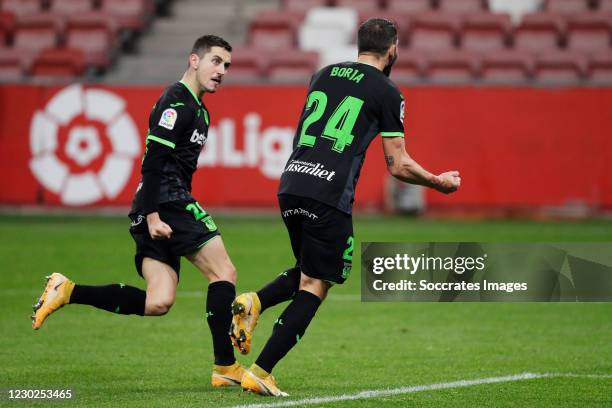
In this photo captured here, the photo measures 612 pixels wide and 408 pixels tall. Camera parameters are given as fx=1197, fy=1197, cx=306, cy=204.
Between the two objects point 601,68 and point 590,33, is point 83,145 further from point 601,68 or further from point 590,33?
point 590,33

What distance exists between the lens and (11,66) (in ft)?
70.9

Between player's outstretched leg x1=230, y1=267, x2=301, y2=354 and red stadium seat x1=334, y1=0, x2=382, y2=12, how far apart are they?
54.5 feet

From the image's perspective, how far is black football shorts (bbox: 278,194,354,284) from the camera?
6688mm

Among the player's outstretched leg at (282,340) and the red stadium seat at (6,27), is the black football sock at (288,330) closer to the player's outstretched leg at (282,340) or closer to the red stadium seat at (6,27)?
the player's outstretched leg at (282,340)

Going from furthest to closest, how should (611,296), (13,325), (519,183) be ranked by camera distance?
(519,183) < (13,325) < (611,296)

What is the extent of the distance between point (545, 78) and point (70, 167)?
8.27 m

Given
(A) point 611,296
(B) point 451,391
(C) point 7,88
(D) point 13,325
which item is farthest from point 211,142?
(B) point 451,391

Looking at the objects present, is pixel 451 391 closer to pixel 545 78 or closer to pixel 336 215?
pixel 336 215

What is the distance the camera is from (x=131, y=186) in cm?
1930

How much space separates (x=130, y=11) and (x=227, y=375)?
1782 cm

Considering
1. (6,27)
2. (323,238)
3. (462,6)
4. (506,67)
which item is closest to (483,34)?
(462,6)

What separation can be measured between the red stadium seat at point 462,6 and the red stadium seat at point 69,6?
23.1 ft

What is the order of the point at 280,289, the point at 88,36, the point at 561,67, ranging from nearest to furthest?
the point at 280,289
the point at 561,67
the point at 88,36

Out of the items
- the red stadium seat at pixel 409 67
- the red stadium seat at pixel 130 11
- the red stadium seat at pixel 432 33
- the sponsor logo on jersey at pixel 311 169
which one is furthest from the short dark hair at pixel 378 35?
the red stadium seat at pixel 130 11
